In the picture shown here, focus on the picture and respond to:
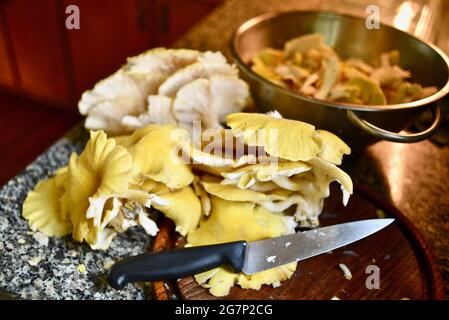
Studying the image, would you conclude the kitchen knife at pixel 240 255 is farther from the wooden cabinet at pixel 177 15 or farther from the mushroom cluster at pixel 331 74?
the wooden cabinet at pixel 177 15

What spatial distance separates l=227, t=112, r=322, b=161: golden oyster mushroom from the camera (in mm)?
457

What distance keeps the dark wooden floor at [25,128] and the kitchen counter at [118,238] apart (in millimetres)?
1163

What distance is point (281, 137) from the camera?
0.46 meters

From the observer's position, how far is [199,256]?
1.55 ft

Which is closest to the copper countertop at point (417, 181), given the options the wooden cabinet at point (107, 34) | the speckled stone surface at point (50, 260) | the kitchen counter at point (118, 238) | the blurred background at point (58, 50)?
the kitchen counter at point (118, 238)

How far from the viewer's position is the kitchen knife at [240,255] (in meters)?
0.46

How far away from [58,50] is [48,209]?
1339 mm

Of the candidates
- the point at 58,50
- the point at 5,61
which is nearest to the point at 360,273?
the point at 58,50

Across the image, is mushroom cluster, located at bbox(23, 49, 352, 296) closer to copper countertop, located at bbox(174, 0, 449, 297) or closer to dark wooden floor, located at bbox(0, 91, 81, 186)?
copper countertop, located at bbox(174, 0, 449, 297)

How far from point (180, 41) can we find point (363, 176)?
48 cm

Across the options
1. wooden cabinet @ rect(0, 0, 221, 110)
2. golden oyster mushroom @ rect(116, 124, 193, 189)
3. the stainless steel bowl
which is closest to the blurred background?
wooden cabinet @ rect(0, 0, 221, 110)

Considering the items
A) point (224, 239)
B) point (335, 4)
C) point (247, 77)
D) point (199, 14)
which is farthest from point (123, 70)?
point (199, 14)

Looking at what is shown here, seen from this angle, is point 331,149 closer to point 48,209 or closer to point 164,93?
point 164,93

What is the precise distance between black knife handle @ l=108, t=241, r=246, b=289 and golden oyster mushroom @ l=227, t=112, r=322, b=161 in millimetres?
108
